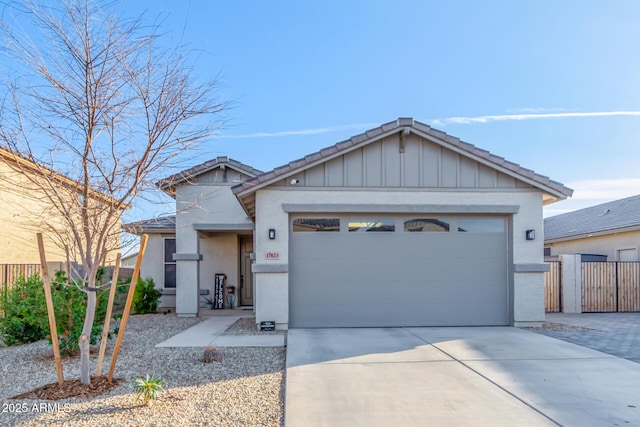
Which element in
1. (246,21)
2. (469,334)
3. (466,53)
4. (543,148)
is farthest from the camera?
(543,148)

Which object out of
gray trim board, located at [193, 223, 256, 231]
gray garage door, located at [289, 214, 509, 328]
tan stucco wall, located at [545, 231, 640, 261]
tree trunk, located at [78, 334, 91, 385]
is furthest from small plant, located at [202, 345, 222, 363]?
tan stucco wall, located at [545, 231, 640, 261]

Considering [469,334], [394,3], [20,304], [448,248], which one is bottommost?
[469,334]

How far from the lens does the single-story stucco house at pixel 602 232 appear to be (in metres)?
15.7

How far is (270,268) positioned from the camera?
Result: 9656 millimetres

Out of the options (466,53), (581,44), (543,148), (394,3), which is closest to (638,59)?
(581,44)

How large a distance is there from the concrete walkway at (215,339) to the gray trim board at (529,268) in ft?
18.2

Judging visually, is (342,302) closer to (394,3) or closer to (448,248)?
(448,248)

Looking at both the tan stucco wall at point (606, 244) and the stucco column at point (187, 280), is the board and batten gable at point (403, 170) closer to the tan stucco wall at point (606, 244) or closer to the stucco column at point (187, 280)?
the stucco column at point (187, 280)

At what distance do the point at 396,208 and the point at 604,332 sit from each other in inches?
209

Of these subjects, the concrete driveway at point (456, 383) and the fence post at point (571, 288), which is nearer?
the concrete driveway at point (456, 383)

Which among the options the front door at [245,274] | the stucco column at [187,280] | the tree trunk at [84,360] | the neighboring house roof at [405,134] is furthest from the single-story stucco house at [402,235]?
the front door at [245,274]

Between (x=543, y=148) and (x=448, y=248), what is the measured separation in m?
7.94

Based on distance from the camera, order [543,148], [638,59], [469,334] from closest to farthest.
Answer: [469,334] → [638,59] → [543,148]

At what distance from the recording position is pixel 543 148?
15469mm
